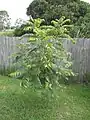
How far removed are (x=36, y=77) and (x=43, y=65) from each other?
342 mm

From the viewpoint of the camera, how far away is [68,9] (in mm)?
14953

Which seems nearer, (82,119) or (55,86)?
(82,119)

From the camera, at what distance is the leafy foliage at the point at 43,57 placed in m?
6.18

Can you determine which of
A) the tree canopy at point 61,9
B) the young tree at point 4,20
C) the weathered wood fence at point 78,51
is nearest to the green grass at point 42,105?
the weathered wood fence at point 78,51

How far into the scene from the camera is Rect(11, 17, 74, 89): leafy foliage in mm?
6180

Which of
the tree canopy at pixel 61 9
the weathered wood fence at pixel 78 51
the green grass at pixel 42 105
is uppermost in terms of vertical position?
the tree canopy at pixel 61 9

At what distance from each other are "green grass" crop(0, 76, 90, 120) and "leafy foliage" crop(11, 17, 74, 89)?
1.57 ft

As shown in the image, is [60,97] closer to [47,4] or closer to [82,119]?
[82,119]

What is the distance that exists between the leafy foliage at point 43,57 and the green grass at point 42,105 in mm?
478

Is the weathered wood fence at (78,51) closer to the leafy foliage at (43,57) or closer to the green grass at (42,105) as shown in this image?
the green grass at (42,105)

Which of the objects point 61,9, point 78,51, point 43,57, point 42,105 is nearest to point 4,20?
point 61,9

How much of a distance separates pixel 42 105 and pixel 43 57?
1.31m

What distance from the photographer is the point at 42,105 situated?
21.8ft

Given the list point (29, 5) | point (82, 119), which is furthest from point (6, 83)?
point (29, 5)
